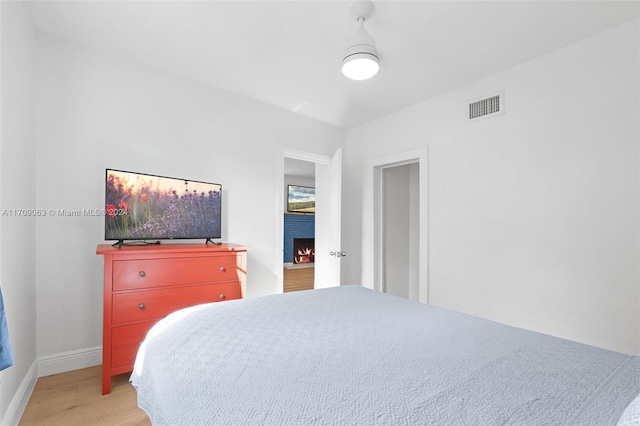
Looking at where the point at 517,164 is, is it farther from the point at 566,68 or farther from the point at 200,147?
the point at 200,147

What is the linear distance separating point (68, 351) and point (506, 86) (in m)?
4.16

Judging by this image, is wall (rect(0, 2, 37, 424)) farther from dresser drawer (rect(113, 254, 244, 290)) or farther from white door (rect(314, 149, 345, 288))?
white door (rect(314, 149, 345, 288))

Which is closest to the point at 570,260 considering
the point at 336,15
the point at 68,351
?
the point at 336,15

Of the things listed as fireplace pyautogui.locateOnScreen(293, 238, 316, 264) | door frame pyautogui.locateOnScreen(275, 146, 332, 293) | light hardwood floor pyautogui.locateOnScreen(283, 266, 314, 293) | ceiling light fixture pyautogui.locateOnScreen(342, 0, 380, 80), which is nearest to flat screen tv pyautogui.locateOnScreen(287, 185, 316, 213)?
fireplace pyautogui.locateOnScreen(293, 238, 316, 264)

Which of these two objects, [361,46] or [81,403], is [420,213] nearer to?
[361,46]

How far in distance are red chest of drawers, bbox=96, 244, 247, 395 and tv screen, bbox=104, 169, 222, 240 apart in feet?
0.79

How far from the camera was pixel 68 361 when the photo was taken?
2.41 metres

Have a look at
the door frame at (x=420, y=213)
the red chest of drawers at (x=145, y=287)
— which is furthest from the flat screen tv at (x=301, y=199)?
the red chest of drawers at (x=145, y=287)

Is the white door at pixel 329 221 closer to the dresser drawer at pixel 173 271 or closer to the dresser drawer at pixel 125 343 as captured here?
the dresser drawer at pixel 173 271

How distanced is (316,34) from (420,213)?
2.05m

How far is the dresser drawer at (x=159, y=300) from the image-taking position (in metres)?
2.16

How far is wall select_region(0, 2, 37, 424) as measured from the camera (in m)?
1.63

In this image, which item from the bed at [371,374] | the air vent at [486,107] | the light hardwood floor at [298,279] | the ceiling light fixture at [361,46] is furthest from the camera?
the light hardwood floor at [298,279]

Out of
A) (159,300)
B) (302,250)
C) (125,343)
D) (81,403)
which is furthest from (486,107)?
(302,250)
